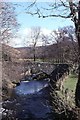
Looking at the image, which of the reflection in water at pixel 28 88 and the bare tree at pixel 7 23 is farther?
the reflection in water at pixel 28 88

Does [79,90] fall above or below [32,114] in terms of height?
above

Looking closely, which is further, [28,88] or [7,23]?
[28,88]

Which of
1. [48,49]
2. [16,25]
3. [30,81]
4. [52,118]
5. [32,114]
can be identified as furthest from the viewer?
[48,49]

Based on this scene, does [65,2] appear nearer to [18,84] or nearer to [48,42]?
[18,84]

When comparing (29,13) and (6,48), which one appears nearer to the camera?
(29,13)

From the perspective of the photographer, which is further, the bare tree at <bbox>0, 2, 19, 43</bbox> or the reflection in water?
the reflection in water

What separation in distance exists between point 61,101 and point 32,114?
346 centimetres

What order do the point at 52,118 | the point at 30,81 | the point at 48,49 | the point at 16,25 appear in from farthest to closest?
the point at 48,49 < the point at 30,81 < the point at 16,25 < the point at 52,118

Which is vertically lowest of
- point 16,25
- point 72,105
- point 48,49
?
point 48,49

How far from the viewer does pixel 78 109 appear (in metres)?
7.88

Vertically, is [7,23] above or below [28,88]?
above

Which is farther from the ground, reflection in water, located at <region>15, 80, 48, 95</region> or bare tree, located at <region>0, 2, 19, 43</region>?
bare tree, located at <region>0, 2, 19, 43</region>

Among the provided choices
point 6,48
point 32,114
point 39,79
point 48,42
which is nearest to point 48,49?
point 48,42

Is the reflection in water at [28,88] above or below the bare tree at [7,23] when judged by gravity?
below
